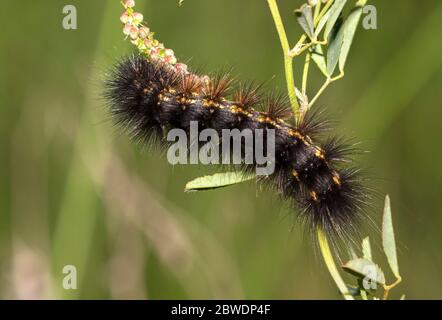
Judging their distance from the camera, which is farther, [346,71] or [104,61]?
[346,71]

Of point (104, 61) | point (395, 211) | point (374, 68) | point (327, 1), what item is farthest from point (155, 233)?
point (327, 1)

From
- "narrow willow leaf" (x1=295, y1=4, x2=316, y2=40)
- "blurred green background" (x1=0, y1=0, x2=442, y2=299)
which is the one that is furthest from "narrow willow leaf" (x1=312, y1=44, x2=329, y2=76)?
"blurred green background" (x1=0, y1=0, x2=442, y2=299)

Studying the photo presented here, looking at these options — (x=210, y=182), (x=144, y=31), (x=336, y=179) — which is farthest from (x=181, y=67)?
(x=336, y=179)

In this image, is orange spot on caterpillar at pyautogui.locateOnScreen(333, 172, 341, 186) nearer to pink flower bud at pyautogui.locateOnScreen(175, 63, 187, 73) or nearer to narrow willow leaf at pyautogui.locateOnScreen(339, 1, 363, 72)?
narrow willow leaf at pyautogui.locateOnScreen(339, 1, 363, 72)

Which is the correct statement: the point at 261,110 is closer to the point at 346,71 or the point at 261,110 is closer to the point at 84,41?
the point at 346,71

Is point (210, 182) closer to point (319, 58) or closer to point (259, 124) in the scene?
point (259, 124)
